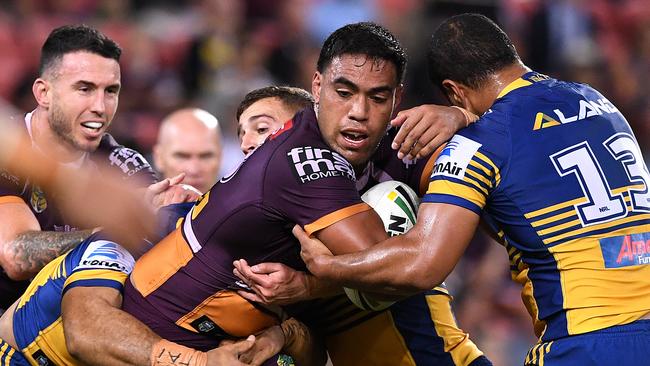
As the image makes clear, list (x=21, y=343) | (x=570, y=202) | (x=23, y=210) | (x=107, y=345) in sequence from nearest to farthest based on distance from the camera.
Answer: (x=570, y=202), (x=107, y=345), (x=21, y=343), (x=23, y=210)

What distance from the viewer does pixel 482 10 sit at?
11938 mm

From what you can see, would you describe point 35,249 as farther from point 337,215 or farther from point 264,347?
point 337,215

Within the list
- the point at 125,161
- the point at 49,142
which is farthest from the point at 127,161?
the point at 49,142

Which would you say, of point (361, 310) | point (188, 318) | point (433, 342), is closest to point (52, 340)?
point (188, 318)

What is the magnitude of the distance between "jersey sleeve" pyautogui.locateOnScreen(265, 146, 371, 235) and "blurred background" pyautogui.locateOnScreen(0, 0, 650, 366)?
5.55 meters

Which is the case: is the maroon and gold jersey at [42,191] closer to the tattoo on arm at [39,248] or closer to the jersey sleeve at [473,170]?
the tattoo on arm at [39,248]

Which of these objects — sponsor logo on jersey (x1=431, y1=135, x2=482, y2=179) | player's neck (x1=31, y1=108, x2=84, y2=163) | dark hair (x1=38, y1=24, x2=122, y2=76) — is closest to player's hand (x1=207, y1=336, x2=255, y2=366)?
sponsor logo on jersey (x1=431, y1=135, x2=482, y2=179)

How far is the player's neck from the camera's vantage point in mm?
6719

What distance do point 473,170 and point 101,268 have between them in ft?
6.81

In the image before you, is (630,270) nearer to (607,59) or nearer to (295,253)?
(295,253)

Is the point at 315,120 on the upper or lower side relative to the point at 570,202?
upper

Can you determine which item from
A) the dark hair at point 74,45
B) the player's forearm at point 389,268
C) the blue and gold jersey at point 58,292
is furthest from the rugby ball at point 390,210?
the dark hair at point 74,45

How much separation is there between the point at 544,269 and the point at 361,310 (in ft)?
3.94

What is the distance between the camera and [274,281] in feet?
15.9
